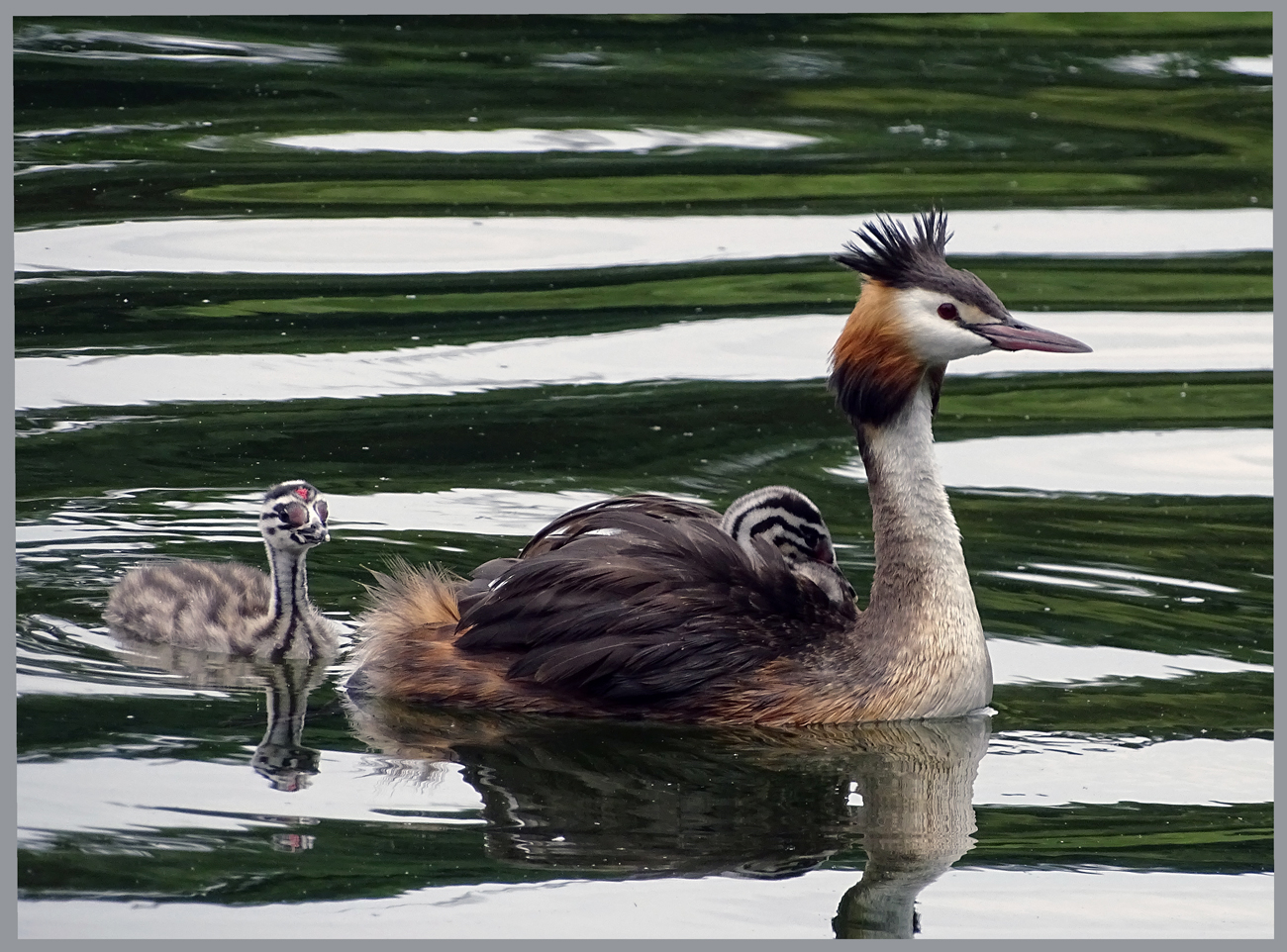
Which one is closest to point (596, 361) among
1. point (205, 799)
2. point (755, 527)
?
point (755, 527)

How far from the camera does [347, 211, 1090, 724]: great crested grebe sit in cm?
711

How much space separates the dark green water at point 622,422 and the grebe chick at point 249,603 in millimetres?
133

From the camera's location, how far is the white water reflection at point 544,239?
1142 centimetres

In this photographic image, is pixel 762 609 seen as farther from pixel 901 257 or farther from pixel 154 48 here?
pixel 154 48

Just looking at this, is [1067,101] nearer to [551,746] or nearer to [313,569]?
[313,569]

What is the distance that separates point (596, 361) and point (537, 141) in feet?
8.91

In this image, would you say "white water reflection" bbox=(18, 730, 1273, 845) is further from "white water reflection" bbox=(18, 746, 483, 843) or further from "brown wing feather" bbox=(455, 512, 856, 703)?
"brown wing feather" bbox=(455, 512, 856, 703)

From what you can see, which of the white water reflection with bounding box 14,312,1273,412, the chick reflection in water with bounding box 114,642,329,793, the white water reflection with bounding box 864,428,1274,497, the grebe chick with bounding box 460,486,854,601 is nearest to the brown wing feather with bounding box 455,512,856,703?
the grebe chick with bounding box 460,486,854,601

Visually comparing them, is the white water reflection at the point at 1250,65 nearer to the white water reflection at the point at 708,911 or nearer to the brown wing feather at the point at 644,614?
the brown wing feather at the point at 644,614

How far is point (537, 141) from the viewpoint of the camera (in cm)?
1282

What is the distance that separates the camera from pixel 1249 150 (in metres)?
13.2

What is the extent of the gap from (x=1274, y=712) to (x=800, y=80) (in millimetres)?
7230

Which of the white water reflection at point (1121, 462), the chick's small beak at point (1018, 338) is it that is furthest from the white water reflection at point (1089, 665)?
the white water reflection at point (1121, 462)

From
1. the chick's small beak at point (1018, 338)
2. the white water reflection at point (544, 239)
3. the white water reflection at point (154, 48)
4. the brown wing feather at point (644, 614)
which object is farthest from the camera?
the white water reflection at point (154, 48)
